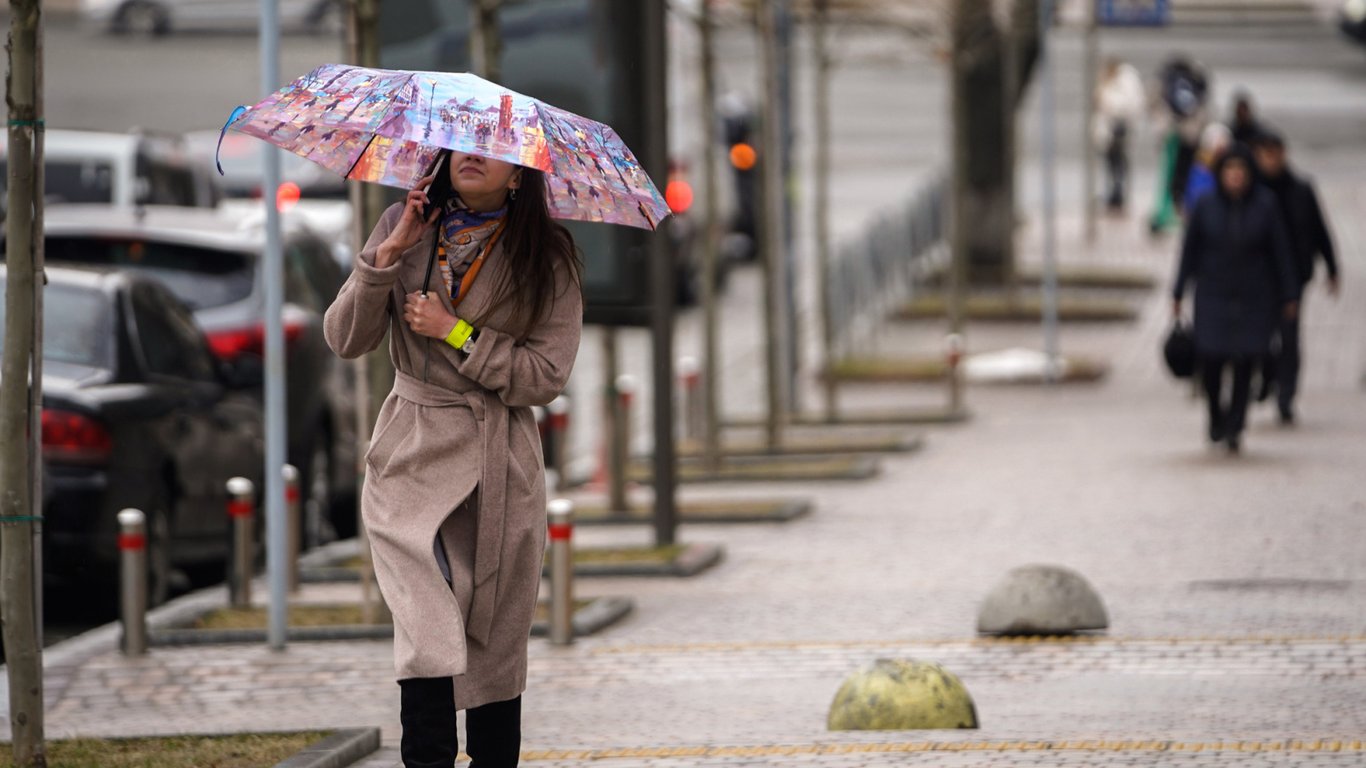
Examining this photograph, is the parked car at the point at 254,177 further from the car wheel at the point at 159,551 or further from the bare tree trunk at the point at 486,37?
the car wheel at the point at 159,551

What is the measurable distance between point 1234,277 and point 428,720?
10356 mm

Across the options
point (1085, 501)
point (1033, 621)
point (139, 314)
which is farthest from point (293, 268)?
point (1033, 621)

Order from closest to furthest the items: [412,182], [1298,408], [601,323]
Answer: [412,182]
[601,323]
[1298,408]

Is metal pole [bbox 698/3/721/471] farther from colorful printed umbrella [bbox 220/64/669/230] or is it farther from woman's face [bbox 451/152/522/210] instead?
woman's face [bbox 451/152/522/210]

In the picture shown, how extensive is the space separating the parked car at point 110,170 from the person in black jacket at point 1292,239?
26.4 feet

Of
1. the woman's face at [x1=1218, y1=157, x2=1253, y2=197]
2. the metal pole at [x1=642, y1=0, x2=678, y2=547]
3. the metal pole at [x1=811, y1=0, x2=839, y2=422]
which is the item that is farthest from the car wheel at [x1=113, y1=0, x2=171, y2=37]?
the metal pole at [x1=642, y1=0, x2=678, y2=547]

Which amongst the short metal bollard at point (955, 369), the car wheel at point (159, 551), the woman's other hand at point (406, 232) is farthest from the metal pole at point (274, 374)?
the short metal bollard at point (955, 369)

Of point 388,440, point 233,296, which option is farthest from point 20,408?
point 233,296

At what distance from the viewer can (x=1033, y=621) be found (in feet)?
30.7

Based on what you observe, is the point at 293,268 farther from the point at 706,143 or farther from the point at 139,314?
the point at 139,314

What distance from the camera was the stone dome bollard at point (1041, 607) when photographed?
9375mm

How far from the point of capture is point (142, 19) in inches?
1957

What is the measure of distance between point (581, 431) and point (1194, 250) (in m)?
5.50

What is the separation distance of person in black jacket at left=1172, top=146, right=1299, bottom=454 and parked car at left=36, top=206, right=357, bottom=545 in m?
5.07
